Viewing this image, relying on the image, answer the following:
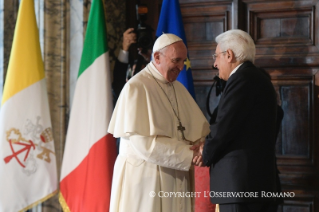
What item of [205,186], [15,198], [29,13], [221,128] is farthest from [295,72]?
[15,198]

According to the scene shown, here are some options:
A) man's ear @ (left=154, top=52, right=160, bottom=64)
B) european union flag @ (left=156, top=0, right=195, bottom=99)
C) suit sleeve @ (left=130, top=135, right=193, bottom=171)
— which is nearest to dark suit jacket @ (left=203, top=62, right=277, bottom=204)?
suit sleeve @ (left=130, top=135, right=193, bottom=171)

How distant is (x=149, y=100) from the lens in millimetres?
2740

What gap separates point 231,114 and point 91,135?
1413 millimetres

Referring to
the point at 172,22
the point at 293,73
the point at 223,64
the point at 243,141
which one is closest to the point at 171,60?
the point at 223,64

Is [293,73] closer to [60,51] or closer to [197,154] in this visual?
[197,154]

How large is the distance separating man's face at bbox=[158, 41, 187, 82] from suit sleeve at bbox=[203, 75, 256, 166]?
1.27ft

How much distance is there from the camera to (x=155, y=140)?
2646mm

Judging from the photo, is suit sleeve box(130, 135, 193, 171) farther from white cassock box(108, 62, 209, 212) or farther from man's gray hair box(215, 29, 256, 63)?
man's gray hair box(215, 29, 256, 63)

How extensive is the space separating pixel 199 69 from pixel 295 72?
84cm

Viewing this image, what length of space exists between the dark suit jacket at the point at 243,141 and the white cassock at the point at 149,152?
21 centimetres

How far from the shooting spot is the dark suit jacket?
8.24ft

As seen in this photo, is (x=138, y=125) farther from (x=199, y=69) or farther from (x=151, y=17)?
(x=151, y=17)

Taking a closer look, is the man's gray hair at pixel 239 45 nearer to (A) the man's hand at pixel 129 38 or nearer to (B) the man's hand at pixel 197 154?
(B) the man's hand at pixel 197 154

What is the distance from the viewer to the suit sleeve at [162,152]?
262 centimetres
